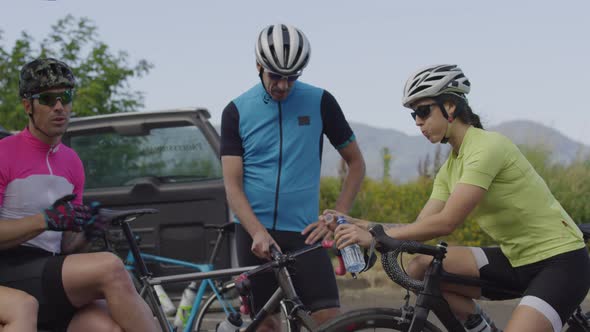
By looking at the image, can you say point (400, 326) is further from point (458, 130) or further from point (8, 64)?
point (8, 64)

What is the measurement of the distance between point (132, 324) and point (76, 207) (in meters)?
0.53

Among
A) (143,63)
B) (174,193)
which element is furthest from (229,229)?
(143,63)

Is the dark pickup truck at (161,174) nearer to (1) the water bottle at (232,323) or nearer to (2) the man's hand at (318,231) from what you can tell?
(1) the water bottle at (232,323)

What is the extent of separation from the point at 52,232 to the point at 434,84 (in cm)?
184

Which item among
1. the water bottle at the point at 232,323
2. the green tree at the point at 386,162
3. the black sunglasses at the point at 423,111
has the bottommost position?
the green tree at the point at 386,162

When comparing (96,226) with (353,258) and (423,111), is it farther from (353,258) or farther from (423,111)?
(423,111)

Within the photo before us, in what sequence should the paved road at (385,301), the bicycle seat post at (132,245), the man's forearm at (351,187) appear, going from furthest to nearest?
the paved road at (385,301) < the bicycle seat post at (132,245) < the man's forearm at (351,187)

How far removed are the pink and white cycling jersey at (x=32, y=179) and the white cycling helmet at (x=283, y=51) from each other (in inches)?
43.4

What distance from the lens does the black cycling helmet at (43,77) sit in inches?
158

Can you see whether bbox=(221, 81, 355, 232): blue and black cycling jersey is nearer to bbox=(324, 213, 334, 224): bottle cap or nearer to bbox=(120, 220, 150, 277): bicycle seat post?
bbox=(324, 213, 334, 224): bottle cap

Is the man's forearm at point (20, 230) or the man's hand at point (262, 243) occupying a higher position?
the man's forearm at point (20, 230)

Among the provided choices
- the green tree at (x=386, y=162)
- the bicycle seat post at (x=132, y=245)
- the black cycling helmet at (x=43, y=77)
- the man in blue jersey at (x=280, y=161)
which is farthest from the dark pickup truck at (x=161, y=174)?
the green tree at (x=386, y=162)

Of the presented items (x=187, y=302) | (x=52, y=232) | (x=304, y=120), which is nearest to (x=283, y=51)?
(x=304, y=120)

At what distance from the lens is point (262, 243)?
4.46 m
